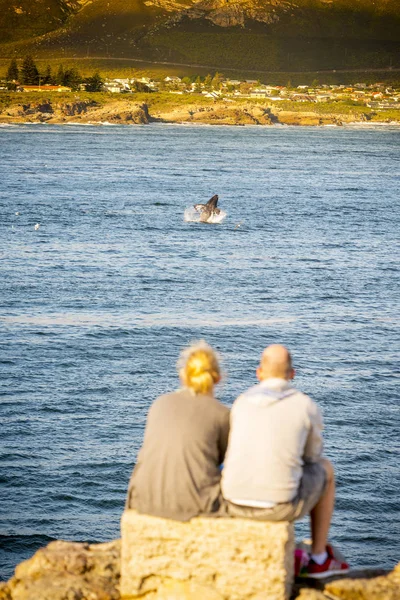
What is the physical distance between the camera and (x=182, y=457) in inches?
276

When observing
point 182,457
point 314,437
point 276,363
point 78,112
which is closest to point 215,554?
point 182,457

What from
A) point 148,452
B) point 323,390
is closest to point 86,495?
point 323,390

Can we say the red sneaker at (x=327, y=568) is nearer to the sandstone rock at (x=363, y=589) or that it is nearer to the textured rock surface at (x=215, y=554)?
the sandstone rock at (x=363, y=589)

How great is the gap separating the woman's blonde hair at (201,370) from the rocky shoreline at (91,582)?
4.81 ft

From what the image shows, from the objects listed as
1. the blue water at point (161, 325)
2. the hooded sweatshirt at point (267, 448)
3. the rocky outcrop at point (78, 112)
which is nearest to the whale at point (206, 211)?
the blue water at point (161, 325)

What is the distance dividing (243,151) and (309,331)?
95326 mm

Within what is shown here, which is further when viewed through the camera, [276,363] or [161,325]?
[161,325]

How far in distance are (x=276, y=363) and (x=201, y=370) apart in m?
0.53

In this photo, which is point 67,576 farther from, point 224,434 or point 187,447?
point 224,434

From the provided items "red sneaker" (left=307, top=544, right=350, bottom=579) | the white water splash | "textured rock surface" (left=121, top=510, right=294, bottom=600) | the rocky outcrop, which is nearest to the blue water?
the white water splash

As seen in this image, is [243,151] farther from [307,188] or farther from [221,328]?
[221,328]

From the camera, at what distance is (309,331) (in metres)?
30.1

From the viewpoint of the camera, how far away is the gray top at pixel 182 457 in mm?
6973

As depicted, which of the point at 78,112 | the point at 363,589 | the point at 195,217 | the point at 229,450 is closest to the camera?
the point at 229,450
